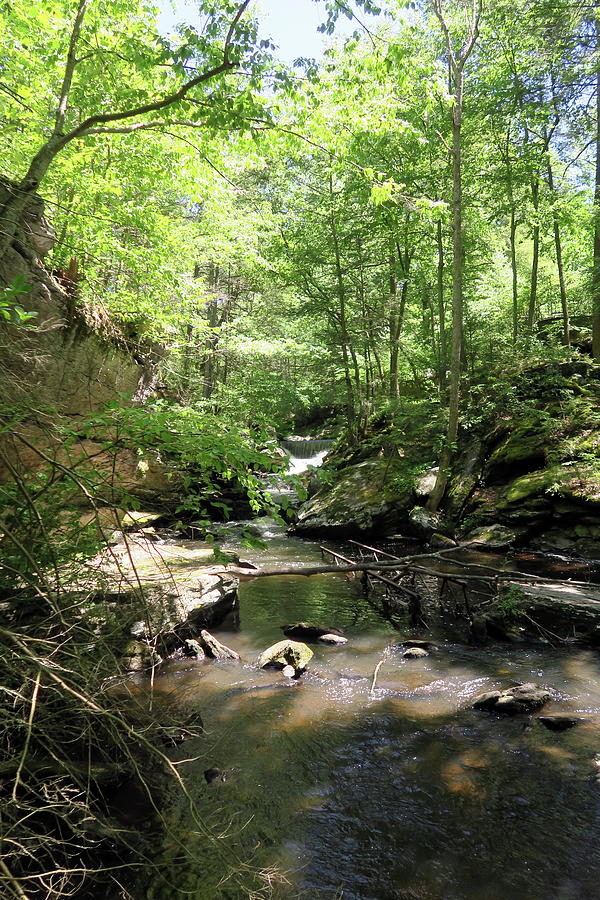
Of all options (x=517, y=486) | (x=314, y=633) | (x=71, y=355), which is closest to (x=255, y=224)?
(x=71, y=355)

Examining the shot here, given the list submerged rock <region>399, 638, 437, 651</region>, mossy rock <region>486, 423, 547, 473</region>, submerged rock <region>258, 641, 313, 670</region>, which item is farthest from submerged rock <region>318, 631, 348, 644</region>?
mossy rock <region>486, 423, 547, 473</region>

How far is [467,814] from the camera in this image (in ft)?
11.5

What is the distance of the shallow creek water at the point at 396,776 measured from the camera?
3029 mm

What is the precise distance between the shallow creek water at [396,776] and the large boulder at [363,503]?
663cm

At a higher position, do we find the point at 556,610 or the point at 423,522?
the point at 423,522

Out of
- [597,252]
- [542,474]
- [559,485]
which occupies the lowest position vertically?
[559,485]

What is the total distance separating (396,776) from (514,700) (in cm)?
167

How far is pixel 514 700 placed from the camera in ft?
15.9

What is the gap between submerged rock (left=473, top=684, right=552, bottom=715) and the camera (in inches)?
189

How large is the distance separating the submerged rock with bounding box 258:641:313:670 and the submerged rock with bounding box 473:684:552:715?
2.11 m

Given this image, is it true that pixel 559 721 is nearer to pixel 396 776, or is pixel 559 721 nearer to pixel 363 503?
pixel 396 776

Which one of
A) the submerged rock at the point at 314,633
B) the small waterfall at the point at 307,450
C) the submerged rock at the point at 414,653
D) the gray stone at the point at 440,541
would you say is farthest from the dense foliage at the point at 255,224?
the small waterfall at the point at 307,450

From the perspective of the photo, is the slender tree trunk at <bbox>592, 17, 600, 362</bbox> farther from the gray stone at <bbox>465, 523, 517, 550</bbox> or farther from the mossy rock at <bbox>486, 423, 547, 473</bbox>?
the gray stone at <bbox>465, 523, 517, 550</bbox>

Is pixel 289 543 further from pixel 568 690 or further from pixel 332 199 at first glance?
pixel 332 199
